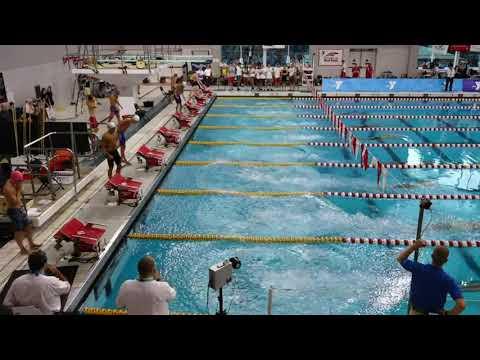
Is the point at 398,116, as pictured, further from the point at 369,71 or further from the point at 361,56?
the point at 361,56

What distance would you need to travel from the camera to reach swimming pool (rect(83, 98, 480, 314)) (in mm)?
5508

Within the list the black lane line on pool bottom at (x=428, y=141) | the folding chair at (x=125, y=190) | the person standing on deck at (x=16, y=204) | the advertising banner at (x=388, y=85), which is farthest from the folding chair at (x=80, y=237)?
the advertising banner at (x=388, y=85)

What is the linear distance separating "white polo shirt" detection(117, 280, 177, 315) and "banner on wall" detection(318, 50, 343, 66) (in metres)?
19.5

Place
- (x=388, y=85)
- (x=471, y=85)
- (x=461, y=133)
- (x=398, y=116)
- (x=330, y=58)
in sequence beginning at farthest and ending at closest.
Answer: (x=330, y=58)
(x=471, y=85)
(x=388, y=85)
(x=398, y=116)
(x=461, y=133)

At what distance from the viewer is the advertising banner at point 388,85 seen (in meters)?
18.4

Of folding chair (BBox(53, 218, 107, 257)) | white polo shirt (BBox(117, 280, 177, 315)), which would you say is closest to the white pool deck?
folding chair (BBox(53, 218, 107, 257))

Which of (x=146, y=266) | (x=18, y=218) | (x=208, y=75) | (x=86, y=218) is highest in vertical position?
(x=208, y=75)

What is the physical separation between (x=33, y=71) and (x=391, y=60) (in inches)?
640

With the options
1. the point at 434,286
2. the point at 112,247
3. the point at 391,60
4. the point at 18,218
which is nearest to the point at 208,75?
the point at 391,60

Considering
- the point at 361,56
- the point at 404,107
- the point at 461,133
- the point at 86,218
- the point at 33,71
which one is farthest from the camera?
the point at 361,56

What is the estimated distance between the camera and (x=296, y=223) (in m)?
7.30

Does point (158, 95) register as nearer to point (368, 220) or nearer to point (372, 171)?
point (372, 171)

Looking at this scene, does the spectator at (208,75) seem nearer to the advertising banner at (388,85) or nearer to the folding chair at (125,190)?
the advertising banner at (388,85)
